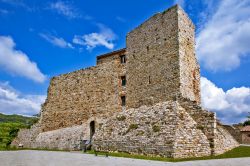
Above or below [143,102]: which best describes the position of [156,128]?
below

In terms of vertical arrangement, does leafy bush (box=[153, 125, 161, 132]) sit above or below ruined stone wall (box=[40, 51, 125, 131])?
below

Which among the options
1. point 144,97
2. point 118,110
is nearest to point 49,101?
point 118,110

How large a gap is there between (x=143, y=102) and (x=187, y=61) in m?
4.94

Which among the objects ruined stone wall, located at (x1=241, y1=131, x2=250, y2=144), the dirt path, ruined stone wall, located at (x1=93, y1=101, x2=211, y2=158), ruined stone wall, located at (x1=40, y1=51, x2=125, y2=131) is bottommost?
ruined stone wall, located at (x1=241, y1=131, x2=250, y2=144)

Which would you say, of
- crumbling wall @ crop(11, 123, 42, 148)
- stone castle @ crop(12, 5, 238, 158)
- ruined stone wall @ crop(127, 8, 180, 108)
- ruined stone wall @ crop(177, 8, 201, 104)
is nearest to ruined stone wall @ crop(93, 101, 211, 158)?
stone castle @ crop(12, 5, 238, 158)

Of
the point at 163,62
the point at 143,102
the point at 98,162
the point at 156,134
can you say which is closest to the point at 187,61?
the point at 163,62

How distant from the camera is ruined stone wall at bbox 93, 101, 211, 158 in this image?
1688cm

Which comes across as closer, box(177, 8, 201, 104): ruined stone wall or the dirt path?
the dirt path

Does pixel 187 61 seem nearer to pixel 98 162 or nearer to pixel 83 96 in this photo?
pixel 83 96

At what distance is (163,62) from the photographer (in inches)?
872

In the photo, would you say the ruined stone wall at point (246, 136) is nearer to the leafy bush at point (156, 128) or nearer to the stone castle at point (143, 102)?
the stone castle at point (143, 102)

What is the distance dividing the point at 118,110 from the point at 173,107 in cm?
773

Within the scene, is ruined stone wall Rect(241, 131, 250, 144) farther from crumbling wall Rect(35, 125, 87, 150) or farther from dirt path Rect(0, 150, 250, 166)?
dirt path Rect(0, 150, 250, 166)

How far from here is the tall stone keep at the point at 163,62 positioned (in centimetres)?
2127
